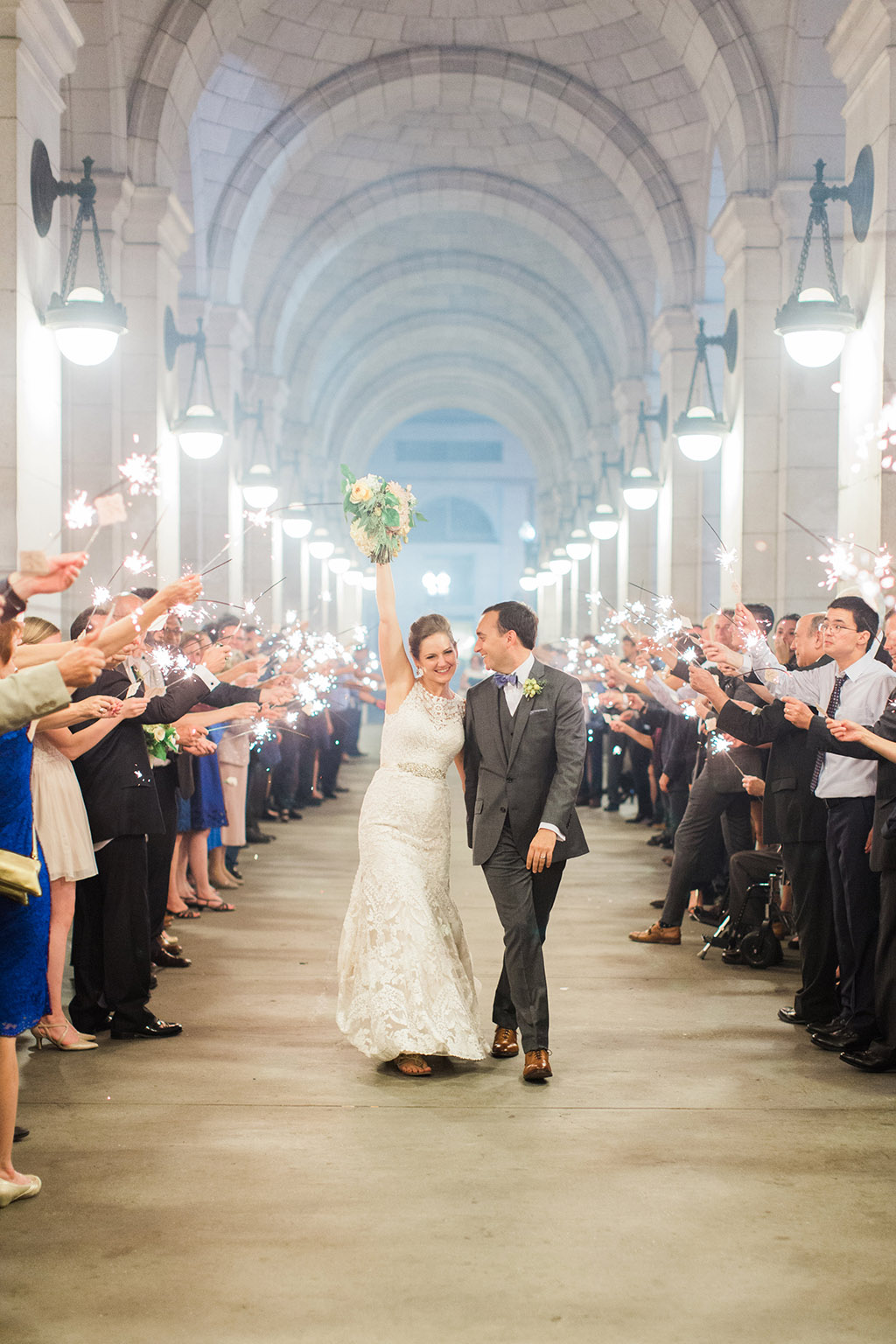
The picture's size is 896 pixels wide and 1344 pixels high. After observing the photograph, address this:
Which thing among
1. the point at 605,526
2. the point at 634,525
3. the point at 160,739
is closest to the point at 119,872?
the point at 160,739

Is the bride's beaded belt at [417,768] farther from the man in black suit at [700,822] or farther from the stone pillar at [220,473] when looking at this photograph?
the stone pillar at [220,473]

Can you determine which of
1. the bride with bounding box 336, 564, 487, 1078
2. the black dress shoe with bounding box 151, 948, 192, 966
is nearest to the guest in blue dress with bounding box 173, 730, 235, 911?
the black dress shoe with bounding box 151, 948, 192, 966

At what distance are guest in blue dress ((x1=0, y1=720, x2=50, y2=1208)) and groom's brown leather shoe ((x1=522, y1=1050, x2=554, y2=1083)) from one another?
2.24 m

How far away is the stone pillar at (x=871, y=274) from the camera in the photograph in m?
9.30

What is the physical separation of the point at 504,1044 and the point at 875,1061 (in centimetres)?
170

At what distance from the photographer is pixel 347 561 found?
109 feet

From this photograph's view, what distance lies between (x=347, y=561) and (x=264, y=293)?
1011cm

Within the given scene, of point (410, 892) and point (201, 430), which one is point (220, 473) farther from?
point (410, 892)

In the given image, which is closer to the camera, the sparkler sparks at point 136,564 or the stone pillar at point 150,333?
the sparkler sparks at point 136,564

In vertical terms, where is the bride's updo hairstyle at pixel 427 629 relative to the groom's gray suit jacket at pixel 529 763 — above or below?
above

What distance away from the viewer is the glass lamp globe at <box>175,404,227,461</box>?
13844 millimetres

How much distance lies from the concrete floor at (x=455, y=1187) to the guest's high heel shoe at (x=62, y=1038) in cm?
12

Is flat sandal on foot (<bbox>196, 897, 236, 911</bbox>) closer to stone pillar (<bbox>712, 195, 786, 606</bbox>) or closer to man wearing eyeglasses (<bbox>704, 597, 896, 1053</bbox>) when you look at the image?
man wearing eyeglasses (<bbox>704, 597, 896, 1053</bbox>)

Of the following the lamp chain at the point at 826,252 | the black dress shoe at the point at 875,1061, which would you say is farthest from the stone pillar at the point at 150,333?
the black dress shoe at the point at 875,1061
